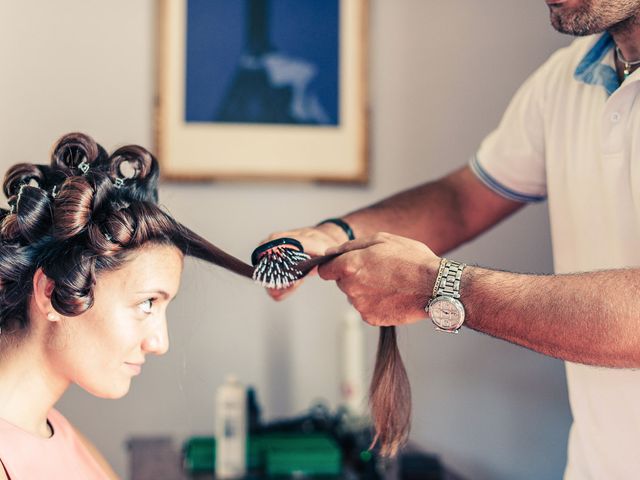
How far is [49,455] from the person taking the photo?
140 cm

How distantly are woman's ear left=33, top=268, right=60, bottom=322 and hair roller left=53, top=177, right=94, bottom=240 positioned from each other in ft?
0.27

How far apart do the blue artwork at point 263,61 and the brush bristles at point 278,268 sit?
1.13m

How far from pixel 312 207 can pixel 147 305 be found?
1.21 meters

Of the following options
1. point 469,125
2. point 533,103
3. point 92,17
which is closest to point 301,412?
point 469,125

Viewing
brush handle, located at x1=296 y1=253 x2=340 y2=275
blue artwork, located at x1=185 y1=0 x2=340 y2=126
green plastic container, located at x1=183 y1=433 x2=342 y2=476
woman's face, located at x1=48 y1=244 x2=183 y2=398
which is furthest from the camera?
blue artwork, located at x1=185 y1=0 x2=340 y2=126

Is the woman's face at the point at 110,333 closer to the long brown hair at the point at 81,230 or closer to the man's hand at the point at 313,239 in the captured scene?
the long brown hair at the point at 81,230

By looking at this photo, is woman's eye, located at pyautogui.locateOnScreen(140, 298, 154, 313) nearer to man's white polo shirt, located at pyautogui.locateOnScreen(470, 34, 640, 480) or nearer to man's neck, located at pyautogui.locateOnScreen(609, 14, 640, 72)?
man's white polo shirt, located at pyautogui.locateOnScreen(470, 34, 640, 480)

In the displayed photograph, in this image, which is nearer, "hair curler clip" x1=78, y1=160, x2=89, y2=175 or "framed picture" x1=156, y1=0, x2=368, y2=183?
"hair curler clip" x1=78, y1=160, x2=89, y2=175

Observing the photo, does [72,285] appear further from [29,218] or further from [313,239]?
[313,239]

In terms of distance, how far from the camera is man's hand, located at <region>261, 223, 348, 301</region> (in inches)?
63.1

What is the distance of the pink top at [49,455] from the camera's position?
131cm

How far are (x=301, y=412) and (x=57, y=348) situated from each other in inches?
51.0

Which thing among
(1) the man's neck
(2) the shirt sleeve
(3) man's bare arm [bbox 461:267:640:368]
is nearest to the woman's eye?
(3) man's bare arm [bbox 461:267:640:368]

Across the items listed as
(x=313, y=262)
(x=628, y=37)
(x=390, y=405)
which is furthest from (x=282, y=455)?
(x=628, y=37)
